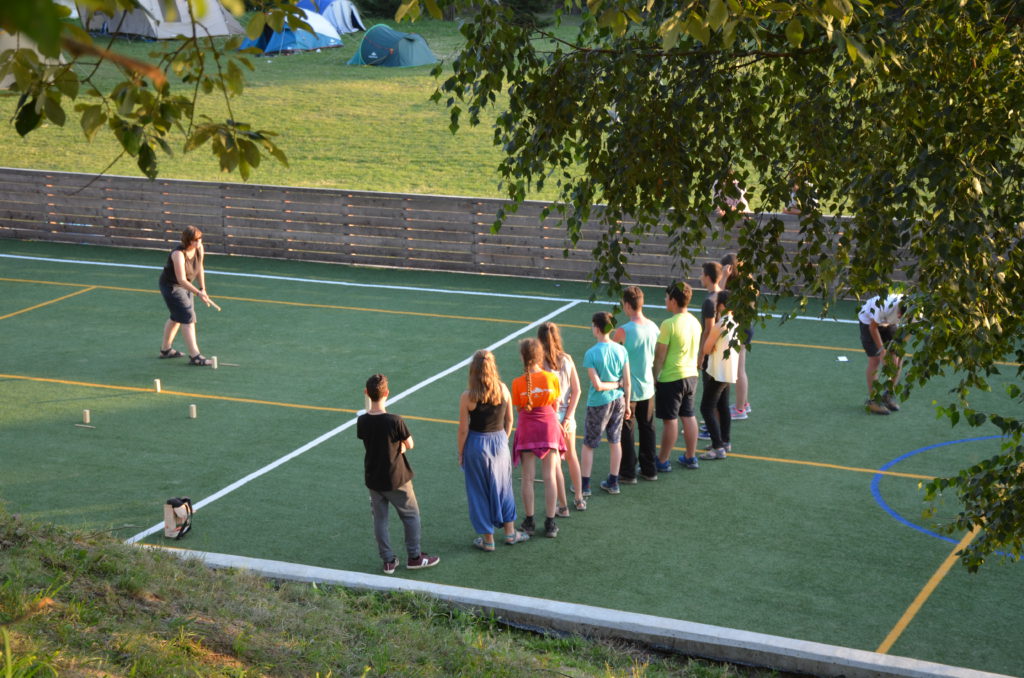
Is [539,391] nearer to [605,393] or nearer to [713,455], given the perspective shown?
[605,393]

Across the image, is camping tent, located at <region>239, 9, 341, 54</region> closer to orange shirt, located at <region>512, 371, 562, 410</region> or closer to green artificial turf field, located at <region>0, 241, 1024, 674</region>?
green artificial turf field, located at <region>0, 241, 1024, 674</region>

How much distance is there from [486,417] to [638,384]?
2194mm

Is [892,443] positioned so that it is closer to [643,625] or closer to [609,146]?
[643,625]

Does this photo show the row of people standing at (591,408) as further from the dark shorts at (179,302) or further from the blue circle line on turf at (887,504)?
the dark shorts at (179,302)

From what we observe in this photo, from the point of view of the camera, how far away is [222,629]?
675cm

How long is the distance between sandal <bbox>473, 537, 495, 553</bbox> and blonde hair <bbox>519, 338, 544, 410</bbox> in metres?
1.22

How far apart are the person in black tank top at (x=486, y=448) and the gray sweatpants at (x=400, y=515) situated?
52 cm

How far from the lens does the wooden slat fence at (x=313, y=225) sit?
2161 centimetres

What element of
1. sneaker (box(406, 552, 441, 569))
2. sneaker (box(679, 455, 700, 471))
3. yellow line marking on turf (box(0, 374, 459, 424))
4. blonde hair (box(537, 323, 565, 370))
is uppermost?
blonde hair (box(537, 323, 565, 370))

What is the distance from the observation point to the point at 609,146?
5.36m

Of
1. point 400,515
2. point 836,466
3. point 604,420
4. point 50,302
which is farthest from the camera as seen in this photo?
point 50,302

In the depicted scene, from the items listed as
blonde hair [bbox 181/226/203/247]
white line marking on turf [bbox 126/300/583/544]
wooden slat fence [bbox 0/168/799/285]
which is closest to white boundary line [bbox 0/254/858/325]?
wooden slat fence [bbox 0/168/799/285]

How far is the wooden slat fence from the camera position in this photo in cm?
2161

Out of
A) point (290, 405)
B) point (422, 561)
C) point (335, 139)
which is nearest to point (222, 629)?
point (422, 561)
